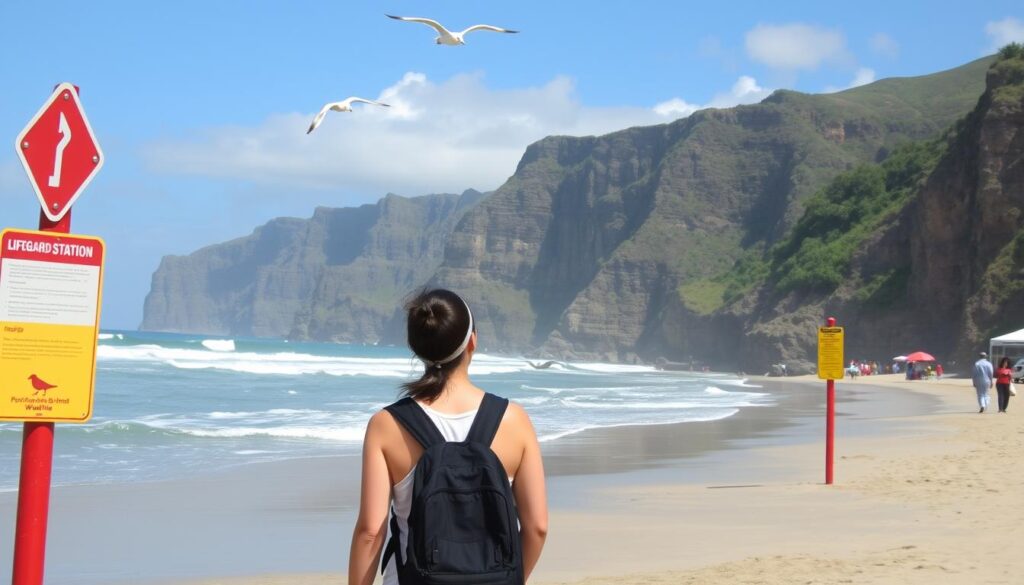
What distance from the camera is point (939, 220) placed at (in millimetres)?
67750

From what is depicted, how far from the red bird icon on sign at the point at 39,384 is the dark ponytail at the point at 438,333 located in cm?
135

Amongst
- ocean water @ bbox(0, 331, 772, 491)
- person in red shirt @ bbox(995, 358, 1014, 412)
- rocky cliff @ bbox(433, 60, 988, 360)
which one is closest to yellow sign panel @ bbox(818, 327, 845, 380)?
ocean water @ bbox(0, 331, 772, 491)

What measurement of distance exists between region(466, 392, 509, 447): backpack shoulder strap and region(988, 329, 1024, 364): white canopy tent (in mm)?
45944

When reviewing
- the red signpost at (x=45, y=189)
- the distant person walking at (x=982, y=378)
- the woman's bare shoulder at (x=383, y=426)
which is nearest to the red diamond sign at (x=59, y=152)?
the red signpost at (x=45, y=189)

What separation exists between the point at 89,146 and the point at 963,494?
31.0ft

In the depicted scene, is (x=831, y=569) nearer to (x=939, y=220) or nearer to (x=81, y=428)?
(x=81, y=428)

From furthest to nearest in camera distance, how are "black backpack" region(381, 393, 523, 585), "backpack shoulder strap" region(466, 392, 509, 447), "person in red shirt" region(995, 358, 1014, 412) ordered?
"person in red shirt" region(995, 358, 1014, 412) → "backpack shoulder strap" region(466, 392, 509, 447) → "black backpack" region(381, 393, 523, 585)

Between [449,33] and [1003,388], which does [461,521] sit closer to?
[449,33]

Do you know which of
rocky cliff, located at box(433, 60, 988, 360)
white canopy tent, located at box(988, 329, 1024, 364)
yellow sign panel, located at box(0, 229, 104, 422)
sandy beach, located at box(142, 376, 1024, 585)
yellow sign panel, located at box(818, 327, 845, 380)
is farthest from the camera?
rocky cliff, located at box(433, 60, 988, 360)

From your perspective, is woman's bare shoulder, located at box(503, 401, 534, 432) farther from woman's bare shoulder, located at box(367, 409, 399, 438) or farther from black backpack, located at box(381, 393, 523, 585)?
woman's bare shoulder, located at box(367, 409, 399, 438)

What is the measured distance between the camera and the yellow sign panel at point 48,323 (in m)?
3.54

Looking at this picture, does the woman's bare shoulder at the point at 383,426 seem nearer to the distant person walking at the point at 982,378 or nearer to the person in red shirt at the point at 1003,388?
the person in red shirt at the point at 1003,388

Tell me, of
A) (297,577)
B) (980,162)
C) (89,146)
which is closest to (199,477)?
(297,577)

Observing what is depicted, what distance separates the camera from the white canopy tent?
44688 mm
